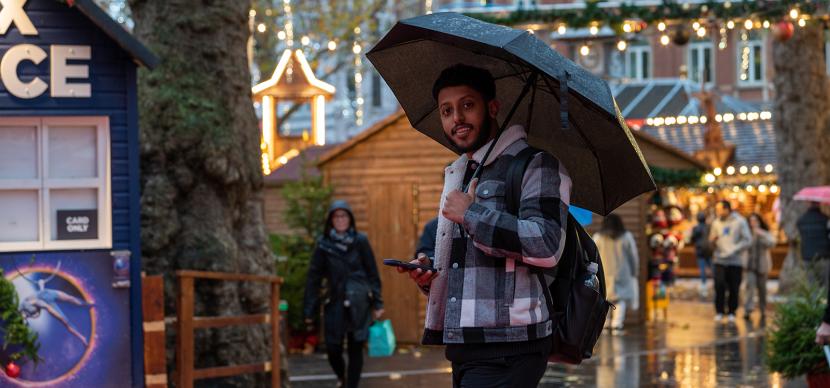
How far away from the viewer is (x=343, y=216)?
12.8 m

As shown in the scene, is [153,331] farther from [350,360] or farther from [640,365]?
[640,365]

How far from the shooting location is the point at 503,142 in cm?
545

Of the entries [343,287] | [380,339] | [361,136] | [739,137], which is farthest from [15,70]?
[739,137]

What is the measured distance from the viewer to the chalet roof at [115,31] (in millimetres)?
9266

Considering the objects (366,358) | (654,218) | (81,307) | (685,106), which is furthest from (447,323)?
(685,106)

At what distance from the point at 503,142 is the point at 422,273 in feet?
1.82

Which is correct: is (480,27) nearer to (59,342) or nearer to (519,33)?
(519,33)

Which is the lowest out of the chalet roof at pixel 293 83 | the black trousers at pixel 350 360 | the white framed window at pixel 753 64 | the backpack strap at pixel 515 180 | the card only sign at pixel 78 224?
the black trousers at pixel 350 360

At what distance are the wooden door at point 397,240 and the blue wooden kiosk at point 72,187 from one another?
8.58 m

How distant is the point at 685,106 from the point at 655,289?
18.7 meters

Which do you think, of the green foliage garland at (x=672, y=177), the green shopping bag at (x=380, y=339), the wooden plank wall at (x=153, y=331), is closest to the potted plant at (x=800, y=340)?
the green shopping bag at (x=380, y=339)

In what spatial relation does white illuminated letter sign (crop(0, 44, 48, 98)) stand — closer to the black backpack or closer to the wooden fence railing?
the wooden fence railing

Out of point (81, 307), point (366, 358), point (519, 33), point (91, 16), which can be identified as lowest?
point (366, 358)

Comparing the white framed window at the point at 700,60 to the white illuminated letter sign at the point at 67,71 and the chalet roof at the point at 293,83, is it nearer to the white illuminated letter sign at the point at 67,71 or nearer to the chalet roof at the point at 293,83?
the chalet roof at the point at 293,83
